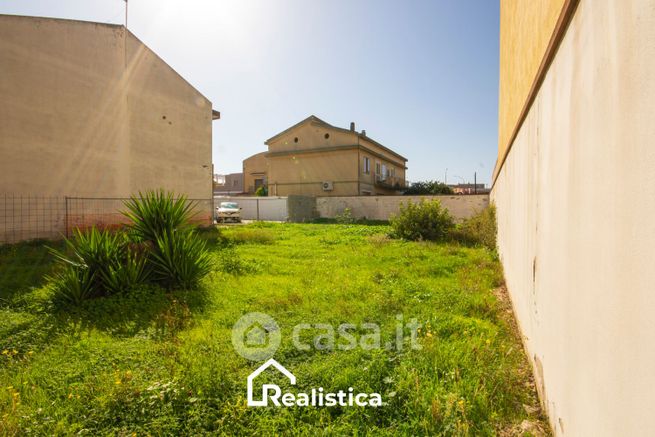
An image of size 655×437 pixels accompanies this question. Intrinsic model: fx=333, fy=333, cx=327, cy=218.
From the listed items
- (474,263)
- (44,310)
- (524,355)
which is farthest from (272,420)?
(474,263)

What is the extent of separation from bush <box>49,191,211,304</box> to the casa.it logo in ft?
11.8

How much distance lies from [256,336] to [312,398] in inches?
54.1

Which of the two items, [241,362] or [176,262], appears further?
[176,262]

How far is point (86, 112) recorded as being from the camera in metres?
11.8

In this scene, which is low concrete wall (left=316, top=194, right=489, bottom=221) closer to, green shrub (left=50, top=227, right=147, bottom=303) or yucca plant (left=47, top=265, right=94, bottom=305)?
green shrub (left=50, top=227, right=147, bottom=303)

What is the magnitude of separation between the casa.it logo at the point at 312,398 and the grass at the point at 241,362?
0.25 feet

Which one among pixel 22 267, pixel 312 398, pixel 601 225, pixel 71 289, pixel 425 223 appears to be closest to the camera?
pixel 601 225

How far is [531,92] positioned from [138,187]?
569 inches

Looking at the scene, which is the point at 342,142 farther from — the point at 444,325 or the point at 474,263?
the point at 444,325

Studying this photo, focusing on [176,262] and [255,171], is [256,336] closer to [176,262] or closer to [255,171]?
[176,262]

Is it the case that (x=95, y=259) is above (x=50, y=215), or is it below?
below

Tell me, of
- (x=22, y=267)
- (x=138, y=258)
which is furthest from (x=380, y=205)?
(x=22, y=267)

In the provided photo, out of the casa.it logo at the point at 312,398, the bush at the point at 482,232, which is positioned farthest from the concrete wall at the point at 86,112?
the bush at the point at 482,232

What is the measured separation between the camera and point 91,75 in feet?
39.2
